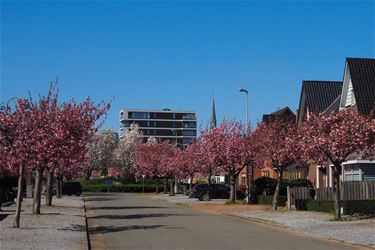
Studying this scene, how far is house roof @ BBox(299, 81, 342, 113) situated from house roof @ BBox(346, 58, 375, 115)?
23.9 feet

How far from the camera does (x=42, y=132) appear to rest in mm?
22203

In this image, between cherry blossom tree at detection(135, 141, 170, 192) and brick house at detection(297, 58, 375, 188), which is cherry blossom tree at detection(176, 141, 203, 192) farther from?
brick house at detection(297, 58, 375, 188)

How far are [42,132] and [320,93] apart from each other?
91.8 feet

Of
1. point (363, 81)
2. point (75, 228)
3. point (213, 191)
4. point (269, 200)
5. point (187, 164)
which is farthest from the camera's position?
point (187, 164)

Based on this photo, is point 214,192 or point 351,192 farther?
point 214,192

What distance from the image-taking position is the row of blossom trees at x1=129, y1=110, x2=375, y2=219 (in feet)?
75.1

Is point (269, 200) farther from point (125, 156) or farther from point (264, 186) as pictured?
point (125, 156)

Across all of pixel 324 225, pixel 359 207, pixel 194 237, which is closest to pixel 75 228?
pixel 194 237

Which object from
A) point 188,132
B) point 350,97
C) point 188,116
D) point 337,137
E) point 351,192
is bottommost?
point 351,192

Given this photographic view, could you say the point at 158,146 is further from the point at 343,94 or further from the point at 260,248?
the point at 260,248

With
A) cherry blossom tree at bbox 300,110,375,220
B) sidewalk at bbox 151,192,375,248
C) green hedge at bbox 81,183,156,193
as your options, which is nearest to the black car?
sidewalk at bbox 151,192,375,248

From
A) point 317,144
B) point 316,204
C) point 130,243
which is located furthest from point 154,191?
point 130,243

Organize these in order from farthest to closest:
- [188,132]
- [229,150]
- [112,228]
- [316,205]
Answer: [188,132]
[229,150]
[316,205]
[112,228]

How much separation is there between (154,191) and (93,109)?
5771cm
